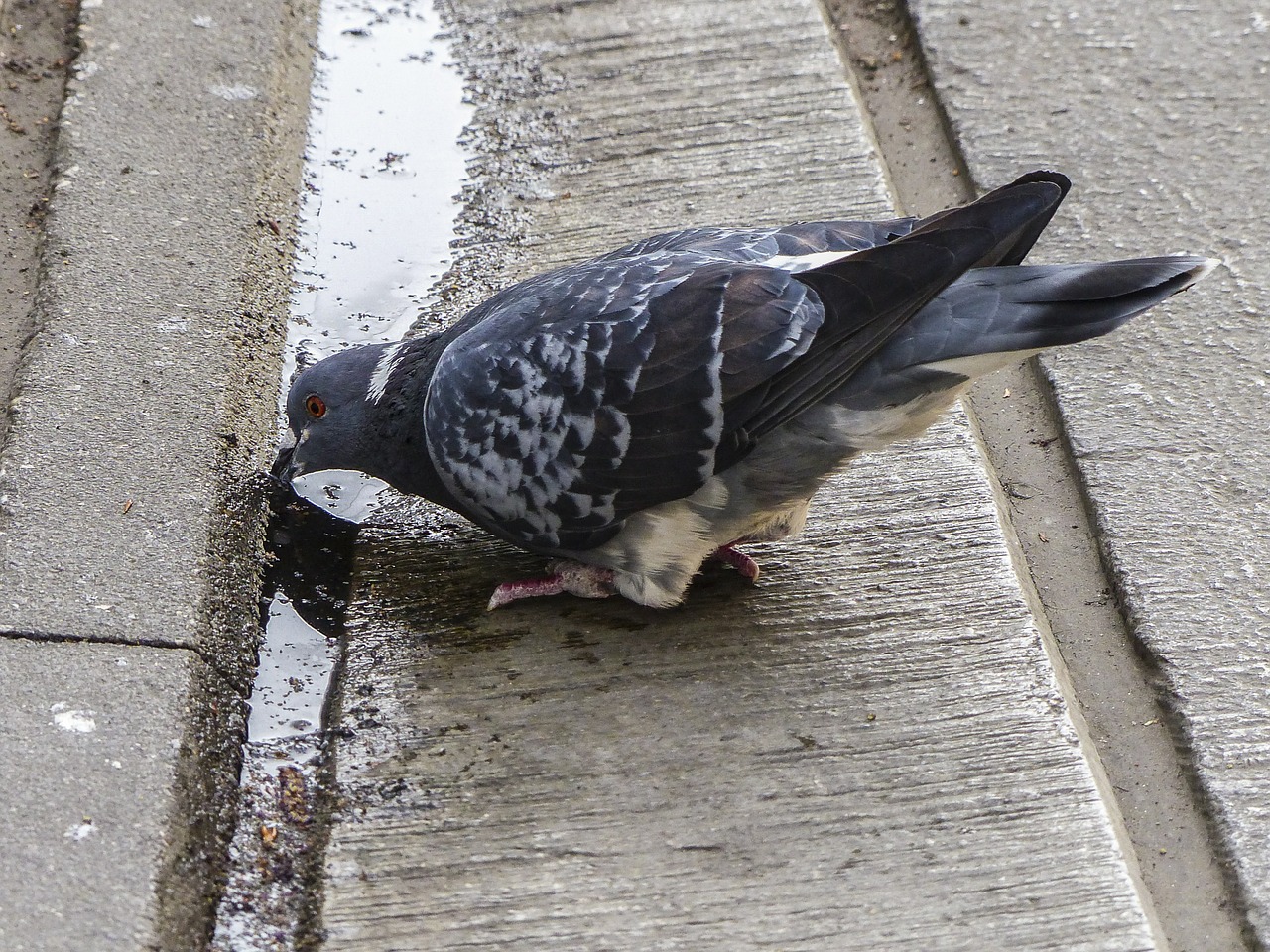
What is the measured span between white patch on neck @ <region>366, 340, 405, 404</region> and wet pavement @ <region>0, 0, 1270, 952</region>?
1.17 ft

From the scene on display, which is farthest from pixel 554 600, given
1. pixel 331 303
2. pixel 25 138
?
pixel 25 138

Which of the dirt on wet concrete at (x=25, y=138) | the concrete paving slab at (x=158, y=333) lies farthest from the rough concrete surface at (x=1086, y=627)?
the dirt on wet concrete at (x=25, y=138)

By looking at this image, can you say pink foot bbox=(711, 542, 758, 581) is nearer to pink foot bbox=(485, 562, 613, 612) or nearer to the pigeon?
the pigeon

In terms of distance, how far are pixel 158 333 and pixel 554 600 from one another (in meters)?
1.36

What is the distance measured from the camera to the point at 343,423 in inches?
141

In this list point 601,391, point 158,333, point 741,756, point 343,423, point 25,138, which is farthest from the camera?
point 25,138

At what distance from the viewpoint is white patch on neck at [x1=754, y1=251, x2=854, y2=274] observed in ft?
10.6

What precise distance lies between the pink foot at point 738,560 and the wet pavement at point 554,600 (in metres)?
0.04

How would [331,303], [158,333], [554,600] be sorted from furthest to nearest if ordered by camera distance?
[331,303]
[158,333]
[554,600]

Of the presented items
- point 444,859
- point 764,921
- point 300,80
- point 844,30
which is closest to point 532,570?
point 444,859

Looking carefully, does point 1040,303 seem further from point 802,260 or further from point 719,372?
point 719,372

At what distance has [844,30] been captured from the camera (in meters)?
5.40

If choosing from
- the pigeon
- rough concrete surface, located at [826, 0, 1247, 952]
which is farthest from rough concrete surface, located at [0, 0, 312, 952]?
rough concrete surface, located at [826, 0, 1247, 952]

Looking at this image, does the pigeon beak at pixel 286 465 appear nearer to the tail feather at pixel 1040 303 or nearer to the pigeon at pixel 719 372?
the pigeon at pixel 719 372
